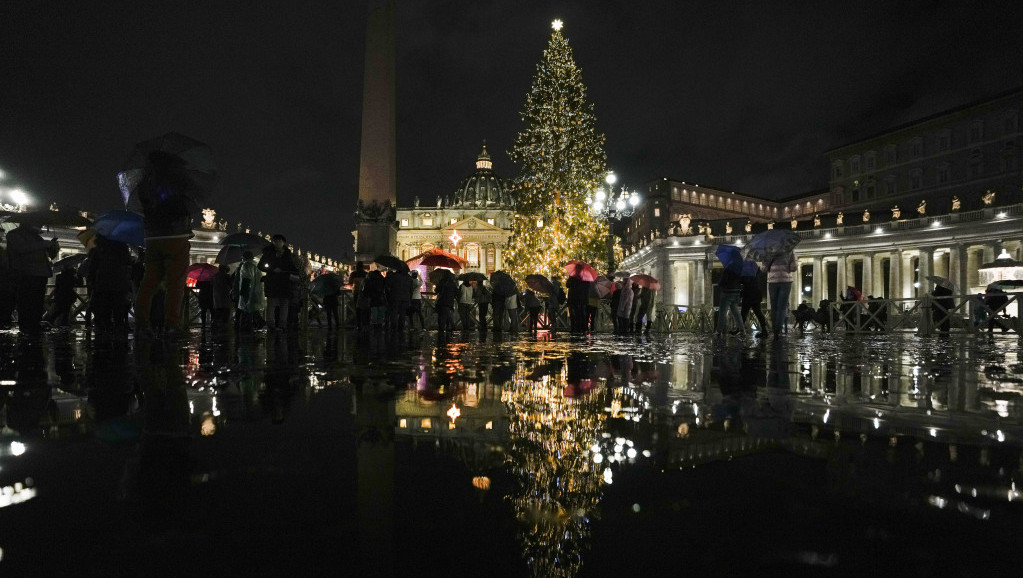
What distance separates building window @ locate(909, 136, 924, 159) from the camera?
6494cm

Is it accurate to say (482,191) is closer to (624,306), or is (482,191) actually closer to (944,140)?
(944,140)

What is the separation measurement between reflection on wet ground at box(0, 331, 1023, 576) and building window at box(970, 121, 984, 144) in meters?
71.4

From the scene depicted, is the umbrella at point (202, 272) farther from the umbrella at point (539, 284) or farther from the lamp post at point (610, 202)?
the lamp post at point (610, 202)

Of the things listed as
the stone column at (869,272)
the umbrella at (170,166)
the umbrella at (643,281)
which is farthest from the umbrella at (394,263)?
the stone column at (869,272)

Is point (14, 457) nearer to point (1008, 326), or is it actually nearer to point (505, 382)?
point (505, 382)

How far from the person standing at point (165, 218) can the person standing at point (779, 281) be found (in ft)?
35.0

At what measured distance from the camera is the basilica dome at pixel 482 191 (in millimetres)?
118062

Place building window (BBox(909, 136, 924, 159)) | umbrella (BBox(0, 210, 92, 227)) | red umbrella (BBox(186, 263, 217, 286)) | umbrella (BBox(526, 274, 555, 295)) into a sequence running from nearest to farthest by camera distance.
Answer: umbrella (BBox(0, 210, 92, 227)), red umbrella (BBox(186, 263, 217, 286)), umbrella (BBox(526, 274, 555, 295)), building window (BBox(909, 136, 924, 159))

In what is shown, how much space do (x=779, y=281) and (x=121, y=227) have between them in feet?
39.8

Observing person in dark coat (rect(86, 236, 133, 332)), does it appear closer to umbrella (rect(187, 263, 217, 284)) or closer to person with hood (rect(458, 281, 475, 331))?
umbrella (rect(187, 263, 217, 284))

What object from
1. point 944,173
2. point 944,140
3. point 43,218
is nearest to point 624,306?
point 43,218

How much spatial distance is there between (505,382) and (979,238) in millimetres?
50504

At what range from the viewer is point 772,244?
41.1 ft

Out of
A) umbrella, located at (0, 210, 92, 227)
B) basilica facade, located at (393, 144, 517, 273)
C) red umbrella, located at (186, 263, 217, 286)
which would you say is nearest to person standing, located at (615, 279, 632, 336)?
red umbrella, located at (186, 263, 217, 286)
